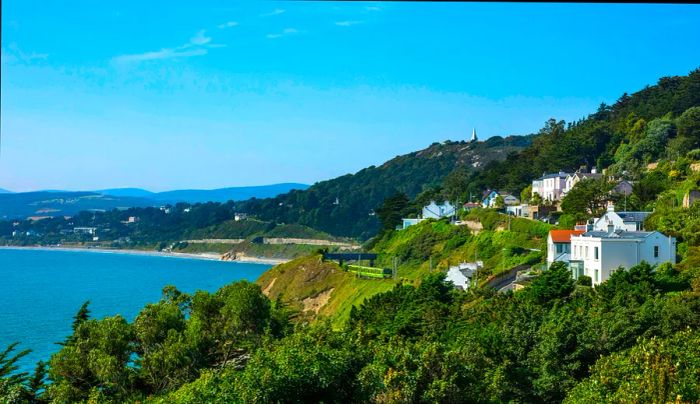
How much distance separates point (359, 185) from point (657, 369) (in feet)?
354

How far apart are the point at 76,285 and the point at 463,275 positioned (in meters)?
41.2

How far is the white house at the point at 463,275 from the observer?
3025 cm

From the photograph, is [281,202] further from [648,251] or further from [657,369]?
[657,369]

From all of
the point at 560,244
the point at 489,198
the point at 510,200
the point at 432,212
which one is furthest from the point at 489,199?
the point at 560,244

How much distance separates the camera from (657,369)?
31.7ft

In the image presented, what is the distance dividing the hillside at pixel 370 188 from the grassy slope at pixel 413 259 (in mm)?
49532

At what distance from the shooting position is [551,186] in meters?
43.5

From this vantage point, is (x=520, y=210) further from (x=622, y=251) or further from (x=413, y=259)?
(x=622, y=251)

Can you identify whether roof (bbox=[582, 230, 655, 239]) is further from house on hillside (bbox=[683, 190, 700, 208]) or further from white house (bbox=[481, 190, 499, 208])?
white house (bbox=[481, 190, 499, 208])

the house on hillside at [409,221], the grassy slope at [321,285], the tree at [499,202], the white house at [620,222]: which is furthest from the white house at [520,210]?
the white house at [620,222]

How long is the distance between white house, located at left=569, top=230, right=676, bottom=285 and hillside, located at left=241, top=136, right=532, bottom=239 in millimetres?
70897

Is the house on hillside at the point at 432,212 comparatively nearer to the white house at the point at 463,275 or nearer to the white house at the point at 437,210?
the white house at the point at 437,210

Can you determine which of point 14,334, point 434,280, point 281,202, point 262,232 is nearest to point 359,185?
point 281,202

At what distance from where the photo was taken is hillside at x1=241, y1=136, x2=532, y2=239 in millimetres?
103312
